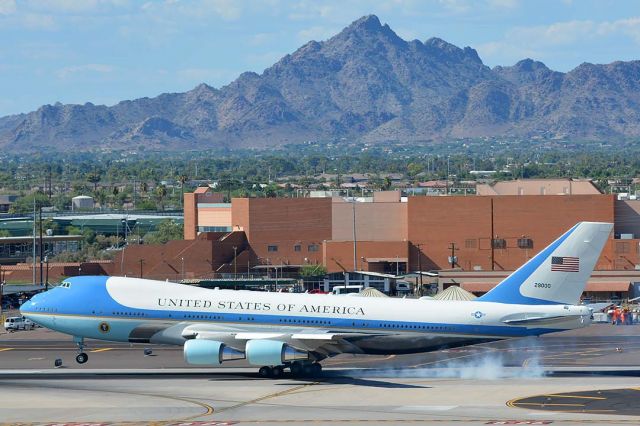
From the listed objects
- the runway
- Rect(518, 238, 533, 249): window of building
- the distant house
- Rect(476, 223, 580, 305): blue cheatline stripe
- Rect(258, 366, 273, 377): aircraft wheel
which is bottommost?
the runway

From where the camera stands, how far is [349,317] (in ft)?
225

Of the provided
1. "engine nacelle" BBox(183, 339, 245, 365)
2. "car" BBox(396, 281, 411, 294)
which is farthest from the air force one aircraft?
"car" BBox(396, 281, 411, 294)

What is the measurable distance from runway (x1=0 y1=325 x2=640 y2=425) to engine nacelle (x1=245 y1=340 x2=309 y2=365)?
3.95 feet

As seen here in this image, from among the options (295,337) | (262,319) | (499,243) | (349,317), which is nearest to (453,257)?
(499,243)

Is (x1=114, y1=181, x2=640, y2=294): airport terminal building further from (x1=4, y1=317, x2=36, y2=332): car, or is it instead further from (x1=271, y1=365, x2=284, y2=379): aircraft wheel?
(x1=271, y1=365, x2=284, y2=379): aircraft wheel

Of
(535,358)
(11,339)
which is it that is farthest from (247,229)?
(535,358)

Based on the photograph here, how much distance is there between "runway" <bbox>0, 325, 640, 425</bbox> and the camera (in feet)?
186

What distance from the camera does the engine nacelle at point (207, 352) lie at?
6681 cm

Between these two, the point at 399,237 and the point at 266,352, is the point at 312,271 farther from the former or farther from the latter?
the point at 266,352

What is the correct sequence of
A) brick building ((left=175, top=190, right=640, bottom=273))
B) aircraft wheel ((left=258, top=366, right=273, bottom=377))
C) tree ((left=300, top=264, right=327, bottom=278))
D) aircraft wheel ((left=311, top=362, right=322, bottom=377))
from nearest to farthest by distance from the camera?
aircraft wheel ((left=258, top=366, right=273, bottom=377)), aircraft wheel ((left=311, top=362, right=322, bottom=377)), brick building ((left=175, top=190, right=640, bottom=273)), tree ((left=300, top=264, right=327, bottom=278))

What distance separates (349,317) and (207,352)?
7.28 metres

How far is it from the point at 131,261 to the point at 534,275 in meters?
88.0

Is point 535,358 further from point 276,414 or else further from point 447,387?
point 276,414

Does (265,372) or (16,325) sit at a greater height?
(16,325)
